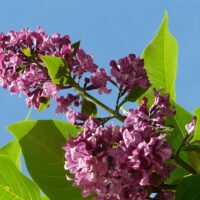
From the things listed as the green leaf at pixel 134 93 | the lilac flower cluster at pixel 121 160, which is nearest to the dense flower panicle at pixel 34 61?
the green leaf at pixel 134 93

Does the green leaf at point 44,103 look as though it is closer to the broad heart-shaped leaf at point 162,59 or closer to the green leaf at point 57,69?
the green leaf at point 57,69

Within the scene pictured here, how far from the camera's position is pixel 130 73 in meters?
2.03

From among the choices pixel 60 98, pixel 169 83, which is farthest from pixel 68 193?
pixel 169 83

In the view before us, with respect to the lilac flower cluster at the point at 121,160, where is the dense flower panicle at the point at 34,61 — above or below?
above

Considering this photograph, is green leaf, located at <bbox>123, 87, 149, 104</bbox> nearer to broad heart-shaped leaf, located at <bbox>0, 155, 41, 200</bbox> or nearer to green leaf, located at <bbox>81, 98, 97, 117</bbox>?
green leaf, located at <bbox>81, 98, 97, 117</bbox>

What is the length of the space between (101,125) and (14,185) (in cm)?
64

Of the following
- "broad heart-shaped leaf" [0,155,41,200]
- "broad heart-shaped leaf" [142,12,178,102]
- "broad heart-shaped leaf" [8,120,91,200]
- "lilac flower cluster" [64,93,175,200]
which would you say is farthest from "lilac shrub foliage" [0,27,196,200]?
"broad heart-shaped leaf" [142,12,178,102]

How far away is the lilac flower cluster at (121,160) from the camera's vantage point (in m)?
1.64

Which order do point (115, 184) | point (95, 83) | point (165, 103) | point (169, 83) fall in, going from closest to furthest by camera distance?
1. point (115, 184)
2. point (165, 103)
3. point (95, 83)
4. point (169, 83)

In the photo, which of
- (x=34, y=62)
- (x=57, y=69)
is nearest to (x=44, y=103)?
(x=34, y=62)

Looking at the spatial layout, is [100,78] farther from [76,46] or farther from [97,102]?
[76,46]

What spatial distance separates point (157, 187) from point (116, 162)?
18cm

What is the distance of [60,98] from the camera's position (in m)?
2.11

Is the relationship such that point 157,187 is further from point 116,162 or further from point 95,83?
point 95,83
